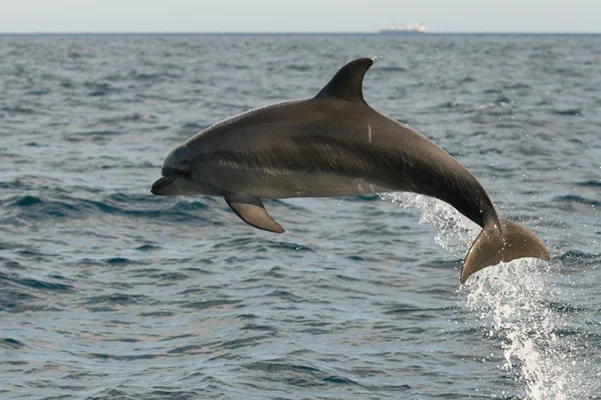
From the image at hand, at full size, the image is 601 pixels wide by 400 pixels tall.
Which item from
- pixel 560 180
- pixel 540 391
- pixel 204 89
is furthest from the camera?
pixel 204 89

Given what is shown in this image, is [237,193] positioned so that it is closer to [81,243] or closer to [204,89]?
[81,243]

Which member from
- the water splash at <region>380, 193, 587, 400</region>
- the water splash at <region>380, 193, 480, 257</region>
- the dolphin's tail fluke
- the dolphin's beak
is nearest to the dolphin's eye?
the dolphin's beak

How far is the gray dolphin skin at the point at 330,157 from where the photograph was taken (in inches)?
255

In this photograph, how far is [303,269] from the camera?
1520 cm

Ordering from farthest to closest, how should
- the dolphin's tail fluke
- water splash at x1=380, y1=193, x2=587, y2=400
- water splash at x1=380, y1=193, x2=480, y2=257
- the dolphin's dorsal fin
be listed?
water splash at x1=380, y1=193, x2=480, y2=257 → water splash at x1=380, y1=193, x2=587, y2=400 → the dolphin's tail fluke → the dolphin's dorsal fin

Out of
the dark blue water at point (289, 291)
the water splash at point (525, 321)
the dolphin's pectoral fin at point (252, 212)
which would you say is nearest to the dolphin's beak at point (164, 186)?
the dolphin's pectoral fin at point (252, 212)

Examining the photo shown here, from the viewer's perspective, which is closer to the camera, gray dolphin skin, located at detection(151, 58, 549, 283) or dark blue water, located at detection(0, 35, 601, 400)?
gray dolphin skin, located at detection(151, 58, 549, 283)

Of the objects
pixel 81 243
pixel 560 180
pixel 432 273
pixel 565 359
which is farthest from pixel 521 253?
pixel 560 180

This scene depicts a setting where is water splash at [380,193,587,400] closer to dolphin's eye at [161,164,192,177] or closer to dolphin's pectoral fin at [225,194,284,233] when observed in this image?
dolphin's pectoral fin at [225,194,284,233]

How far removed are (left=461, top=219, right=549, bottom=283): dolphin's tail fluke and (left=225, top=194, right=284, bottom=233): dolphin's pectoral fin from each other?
3.99ft

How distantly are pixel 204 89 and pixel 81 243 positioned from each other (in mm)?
33411

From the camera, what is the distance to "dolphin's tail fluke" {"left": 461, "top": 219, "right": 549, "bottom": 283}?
6.86 meters

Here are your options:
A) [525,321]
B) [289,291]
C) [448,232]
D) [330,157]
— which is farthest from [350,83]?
[448,232]

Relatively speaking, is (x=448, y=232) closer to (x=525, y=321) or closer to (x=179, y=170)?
(x=525, y=321)
